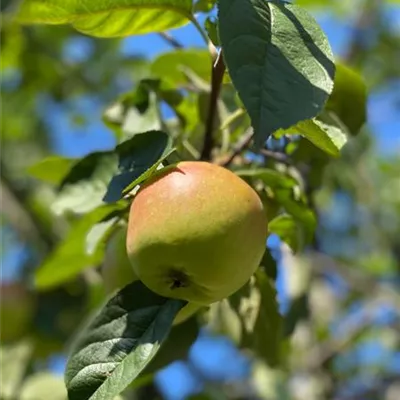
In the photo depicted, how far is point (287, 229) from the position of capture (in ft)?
3.99

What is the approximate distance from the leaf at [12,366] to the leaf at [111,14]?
3.86 feet

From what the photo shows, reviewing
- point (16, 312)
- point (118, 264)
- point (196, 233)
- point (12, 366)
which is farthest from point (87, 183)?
point (16, 312)

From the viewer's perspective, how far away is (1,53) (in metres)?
2.53

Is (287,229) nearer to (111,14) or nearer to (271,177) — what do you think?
(271,177)

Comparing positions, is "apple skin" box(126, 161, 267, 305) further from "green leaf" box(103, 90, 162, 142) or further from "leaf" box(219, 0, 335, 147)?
"green leaf" box(103, 90, 162, 142)

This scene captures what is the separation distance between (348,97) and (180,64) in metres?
0.40

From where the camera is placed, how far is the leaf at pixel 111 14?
1.13 meters

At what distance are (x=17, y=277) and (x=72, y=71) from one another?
843 mm

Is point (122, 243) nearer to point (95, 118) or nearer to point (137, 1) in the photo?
point (137, 1)

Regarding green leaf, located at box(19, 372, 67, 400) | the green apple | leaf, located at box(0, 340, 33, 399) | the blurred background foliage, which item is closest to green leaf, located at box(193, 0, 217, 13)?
the blurred background foliage

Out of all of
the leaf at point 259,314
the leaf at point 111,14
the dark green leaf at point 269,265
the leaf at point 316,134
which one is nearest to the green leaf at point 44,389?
the leaf at point 259,314

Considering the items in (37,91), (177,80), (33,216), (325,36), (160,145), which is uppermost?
(325,36)

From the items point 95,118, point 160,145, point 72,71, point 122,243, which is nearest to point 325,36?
point 160,145

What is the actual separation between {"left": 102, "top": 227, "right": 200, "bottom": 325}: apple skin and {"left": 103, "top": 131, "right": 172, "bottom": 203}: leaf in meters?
0.11
